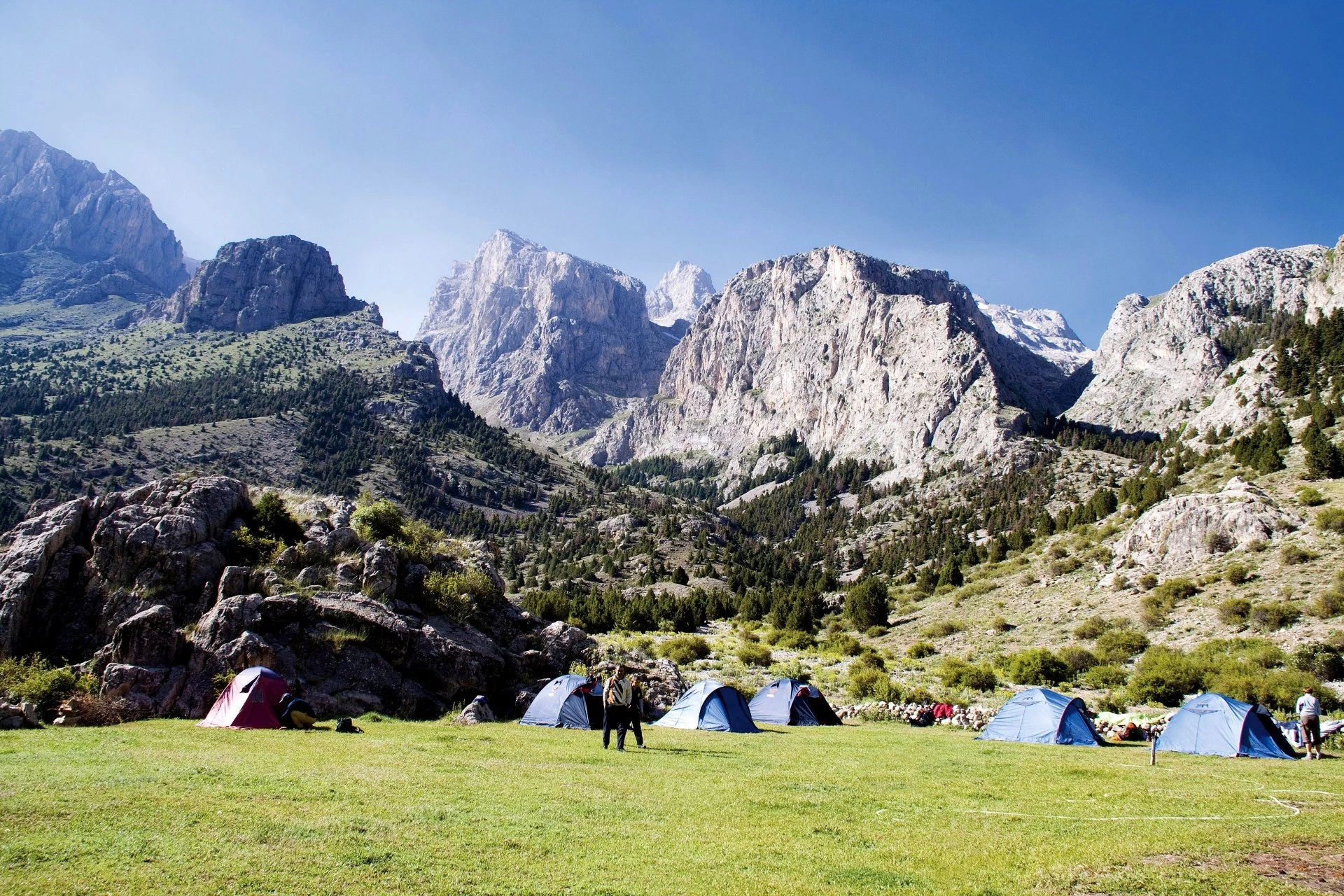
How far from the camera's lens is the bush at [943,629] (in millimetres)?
54094

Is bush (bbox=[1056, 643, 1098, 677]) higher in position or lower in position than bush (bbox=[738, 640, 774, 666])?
higher

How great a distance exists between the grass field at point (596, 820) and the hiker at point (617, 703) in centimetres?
97

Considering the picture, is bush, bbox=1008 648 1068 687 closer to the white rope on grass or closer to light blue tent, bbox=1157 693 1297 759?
light blue tent, bbox=1157 693 1297 759

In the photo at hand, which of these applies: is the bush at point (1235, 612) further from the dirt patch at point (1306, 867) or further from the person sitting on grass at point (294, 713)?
the person sitting on grass at point (294, 713)

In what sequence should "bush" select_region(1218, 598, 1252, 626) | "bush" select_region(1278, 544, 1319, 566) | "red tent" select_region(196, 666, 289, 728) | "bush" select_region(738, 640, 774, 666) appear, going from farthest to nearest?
"bush" select_region(738, 640, 774, 666), "bush" select_region(1278, 544, 1319, 566), "bush" select_region(1218, 598, 1252, 626), "red tent" select_region(196, 666, 289, 728)

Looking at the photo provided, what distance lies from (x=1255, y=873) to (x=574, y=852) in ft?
27.1

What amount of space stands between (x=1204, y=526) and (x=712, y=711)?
45.3 meters

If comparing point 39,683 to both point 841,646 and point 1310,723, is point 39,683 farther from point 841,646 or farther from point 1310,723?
point 841,646

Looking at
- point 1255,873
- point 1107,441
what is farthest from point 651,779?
point 1107,441

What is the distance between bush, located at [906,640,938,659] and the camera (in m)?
48.4

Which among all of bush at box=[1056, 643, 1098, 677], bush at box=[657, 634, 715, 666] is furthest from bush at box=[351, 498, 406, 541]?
bush at box=[1056, 643, 1098, 677]

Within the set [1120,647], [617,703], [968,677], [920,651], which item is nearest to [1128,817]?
[617,703]

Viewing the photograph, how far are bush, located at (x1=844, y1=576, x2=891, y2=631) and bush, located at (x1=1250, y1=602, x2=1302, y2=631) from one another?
3162 centimetres

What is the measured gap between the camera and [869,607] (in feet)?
213
